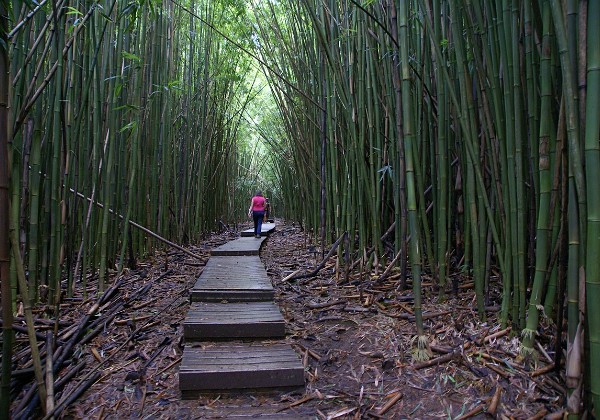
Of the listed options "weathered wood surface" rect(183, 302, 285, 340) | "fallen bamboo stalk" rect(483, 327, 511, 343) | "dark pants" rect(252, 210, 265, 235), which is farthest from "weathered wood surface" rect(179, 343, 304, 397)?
"dark pants" rect(252, 210, 265, 235)

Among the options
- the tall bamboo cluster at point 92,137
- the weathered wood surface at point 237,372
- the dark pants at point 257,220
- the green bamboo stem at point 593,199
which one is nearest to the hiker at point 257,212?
the dark pants at point 257,220

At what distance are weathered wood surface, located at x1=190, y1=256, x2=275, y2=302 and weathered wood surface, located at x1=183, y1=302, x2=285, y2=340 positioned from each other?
0.64 ft

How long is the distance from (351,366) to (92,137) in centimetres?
192

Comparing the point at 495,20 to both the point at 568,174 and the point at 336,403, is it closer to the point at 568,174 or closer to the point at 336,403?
the point at 568,174

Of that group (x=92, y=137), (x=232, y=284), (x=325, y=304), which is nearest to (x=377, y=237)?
(x=325, y=304)

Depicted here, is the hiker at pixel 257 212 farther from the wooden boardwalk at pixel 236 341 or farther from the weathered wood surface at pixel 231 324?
the weathered wood surface at pixel 231 324

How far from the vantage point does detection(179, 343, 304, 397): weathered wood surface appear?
1.42m

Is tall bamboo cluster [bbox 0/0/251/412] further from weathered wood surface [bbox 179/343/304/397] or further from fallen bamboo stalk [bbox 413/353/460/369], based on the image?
fallen bamboo stalk [bbox 413/353/460/369]

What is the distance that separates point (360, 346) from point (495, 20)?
129cm

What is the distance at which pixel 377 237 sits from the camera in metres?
2.41

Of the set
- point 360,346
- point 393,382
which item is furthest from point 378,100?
point 393,382

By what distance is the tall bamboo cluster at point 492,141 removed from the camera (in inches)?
40.7

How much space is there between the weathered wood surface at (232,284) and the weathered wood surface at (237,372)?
550 mm

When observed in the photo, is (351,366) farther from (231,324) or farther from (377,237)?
(377,237)
